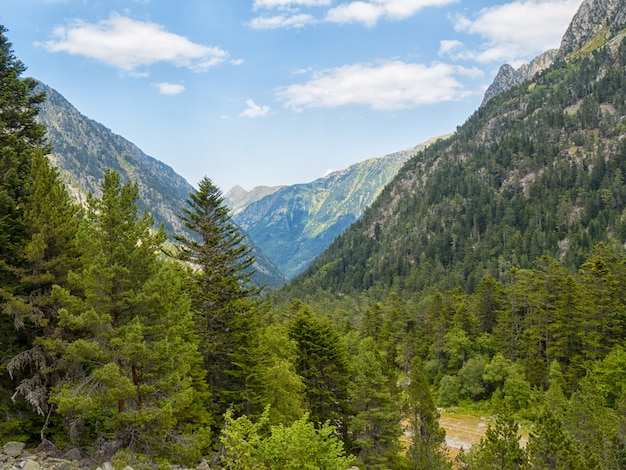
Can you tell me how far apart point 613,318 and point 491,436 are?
122 feet

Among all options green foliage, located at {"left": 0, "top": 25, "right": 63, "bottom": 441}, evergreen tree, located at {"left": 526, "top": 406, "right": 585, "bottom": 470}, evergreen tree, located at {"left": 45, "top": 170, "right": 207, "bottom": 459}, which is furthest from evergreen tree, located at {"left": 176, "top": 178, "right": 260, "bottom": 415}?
evergreen tree, located at {"left": 526, "top": 406, "right": 585, "bottom": 470}

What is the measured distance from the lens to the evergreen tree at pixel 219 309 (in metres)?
29.5

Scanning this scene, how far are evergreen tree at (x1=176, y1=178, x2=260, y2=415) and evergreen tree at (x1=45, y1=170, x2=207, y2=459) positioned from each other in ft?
24.4

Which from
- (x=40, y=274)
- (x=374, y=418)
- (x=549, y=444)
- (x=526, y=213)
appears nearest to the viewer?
(x=40, y=274)

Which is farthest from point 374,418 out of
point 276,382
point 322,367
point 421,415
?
point 276,382

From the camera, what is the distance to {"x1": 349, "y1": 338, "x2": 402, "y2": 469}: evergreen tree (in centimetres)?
3456

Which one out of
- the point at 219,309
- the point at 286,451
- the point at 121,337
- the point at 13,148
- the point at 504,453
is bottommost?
the point at 504,453

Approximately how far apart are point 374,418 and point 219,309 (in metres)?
15.1

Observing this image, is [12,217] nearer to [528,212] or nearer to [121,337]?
[121,337]

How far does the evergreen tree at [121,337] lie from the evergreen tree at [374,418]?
57.3 feet

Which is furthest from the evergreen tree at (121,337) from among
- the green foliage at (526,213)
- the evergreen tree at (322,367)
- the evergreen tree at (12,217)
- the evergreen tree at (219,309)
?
the green foliage at (526,213)

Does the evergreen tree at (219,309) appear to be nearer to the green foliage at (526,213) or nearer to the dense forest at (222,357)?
the dense forest at (222,357)

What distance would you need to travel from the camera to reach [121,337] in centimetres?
2014

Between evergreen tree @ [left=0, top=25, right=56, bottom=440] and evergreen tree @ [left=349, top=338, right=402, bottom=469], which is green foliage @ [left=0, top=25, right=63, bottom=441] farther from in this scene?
evergreen tree @ [left=349, top=338, right=402, bottom=469]
